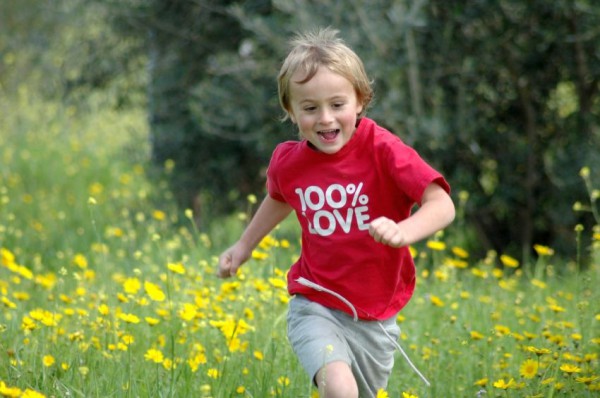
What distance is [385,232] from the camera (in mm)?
2453

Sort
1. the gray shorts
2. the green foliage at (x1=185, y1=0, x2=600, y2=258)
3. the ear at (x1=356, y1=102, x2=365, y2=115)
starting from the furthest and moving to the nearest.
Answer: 1. the green foliage at (x1=185, y1=0, x2=600, y2=258)
2. the ear at (x1=356, y1=102, x2=365, y2=115)
3. the gray shorts

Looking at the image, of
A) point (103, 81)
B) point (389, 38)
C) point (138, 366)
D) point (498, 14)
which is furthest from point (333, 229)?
point (103, 81)

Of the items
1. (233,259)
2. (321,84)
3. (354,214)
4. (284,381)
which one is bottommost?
(284,381)

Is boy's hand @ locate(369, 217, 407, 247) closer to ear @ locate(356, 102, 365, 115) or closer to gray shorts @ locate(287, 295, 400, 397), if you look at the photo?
gray shorts @ locate(287, 295, 400, 397)

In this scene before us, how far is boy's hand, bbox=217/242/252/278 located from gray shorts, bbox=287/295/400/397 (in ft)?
0.86

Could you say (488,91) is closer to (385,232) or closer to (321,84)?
(321,84)

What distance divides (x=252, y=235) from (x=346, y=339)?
0.49 meters

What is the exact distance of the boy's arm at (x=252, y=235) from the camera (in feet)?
10.6

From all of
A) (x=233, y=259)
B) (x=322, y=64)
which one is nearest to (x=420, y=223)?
(x=322, y=64)

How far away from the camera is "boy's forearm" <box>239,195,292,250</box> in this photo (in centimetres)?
323

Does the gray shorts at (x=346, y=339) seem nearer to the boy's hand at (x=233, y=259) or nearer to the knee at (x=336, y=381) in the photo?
the knee at (x=336, y=381)

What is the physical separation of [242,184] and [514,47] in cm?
233

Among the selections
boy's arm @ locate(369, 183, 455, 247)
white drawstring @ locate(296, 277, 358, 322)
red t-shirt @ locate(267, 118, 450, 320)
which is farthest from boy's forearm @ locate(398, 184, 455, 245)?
white drawstring @ locate(296, 277, 358, 322)

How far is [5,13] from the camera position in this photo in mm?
13531
